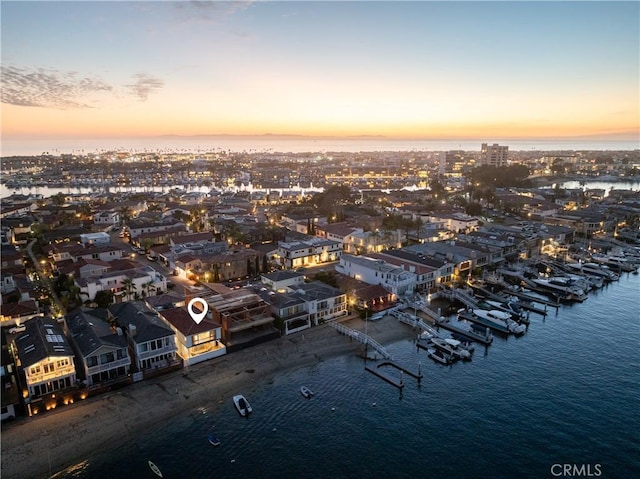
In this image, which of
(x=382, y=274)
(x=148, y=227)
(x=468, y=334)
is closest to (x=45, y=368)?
(x=382, y=274)

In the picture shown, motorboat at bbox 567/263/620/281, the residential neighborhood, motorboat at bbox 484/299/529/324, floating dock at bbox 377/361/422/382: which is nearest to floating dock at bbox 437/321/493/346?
the residential neighborhood

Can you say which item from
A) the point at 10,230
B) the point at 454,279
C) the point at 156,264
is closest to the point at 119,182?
the point at 10,230

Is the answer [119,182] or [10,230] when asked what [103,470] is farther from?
[119,182]

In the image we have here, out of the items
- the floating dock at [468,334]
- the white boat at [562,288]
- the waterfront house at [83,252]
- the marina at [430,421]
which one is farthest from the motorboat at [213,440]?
the white boat at [562,288]

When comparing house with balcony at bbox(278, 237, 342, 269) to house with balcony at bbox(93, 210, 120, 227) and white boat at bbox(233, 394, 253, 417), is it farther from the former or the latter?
house with balcony at bbox(93, 210, 120, 227)

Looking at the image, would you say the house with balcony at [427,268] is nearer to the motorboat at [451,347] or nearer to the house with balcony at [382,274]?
the house with balcony at [382,274]

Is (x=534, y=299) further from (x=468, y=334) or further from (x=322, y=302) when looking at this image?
(x=322, y=302)
